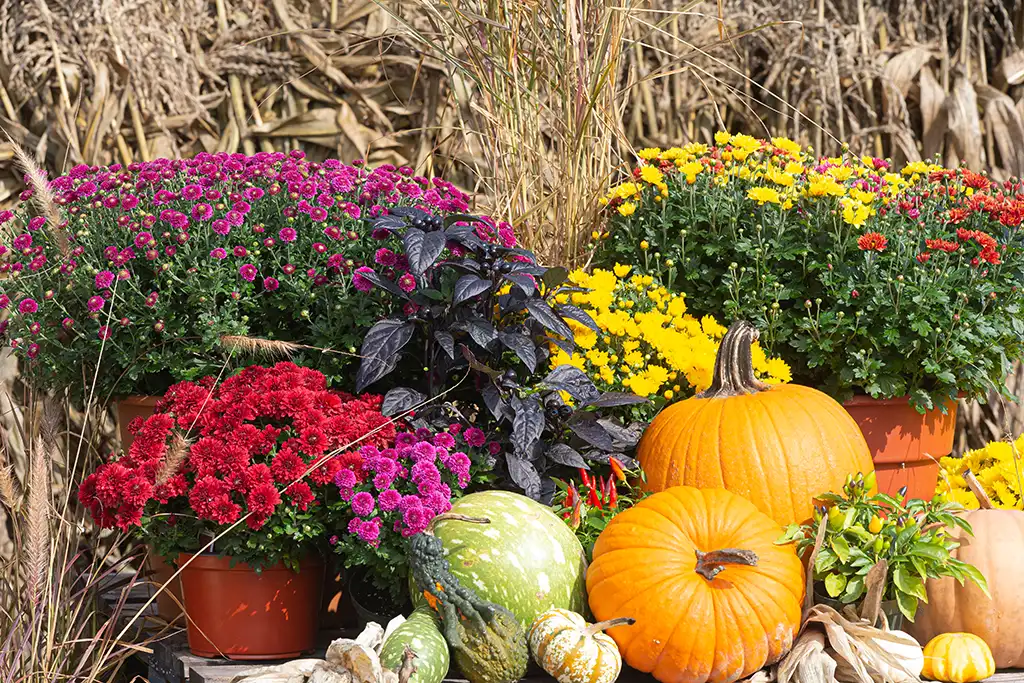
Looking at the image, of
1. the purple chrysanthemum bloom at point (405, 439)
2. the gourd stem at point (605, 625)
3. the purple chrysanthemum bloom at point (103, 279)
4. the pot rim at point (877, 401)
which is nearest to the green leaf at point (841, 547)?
the gourd stem at point (605, 625)

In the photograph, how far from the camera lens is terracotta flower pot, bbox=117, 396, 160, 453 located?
2.75 m

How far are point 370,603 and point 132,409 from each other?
2.77 feet

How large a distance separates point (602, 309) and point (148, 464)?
129 centimetres

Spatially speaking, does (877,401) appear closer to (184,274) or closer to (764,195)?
(764,195)

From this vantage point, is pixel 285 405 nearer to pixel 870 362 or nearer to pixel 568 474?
pixel 568 474

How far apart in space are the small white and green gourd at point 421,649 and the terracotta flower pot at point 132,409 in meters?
0.96

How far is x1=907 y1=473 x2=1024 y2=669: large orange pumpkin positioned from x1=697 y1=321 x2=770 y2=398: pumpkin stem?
0.60 m

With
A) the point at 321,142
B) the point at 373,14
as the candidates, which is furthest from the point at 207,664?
the point at 373,14

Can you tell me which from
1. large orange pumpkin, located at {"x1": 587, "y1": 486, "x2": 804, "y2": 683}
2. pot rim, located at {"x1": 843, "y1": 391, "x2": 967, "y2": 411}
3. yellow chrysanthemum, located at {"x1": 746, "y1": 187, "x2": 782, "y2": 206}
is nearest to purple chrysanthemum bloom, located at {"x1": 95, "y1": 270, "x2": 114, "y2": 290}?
large orange pumpkin, located at {"x1": 587, "y1": 486, "x2": 804, "y2": 683}

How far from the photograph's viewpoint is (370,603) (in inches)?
102

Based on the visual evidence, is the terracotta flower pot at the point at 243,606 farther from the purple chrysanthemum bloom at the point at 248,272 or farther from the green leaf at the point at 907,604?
the green leaf at the point at 907,604

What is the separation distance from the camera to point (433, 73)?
4.52 metres

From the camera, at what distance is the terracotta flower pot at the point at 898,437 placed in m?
3.14

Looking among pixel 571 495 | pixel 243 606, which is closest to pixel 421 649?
pixel 243 606
